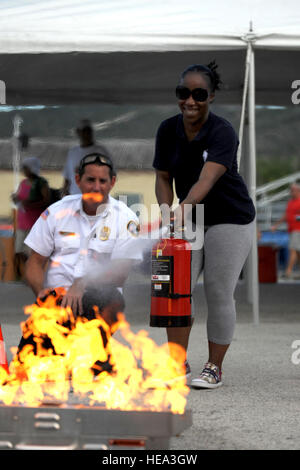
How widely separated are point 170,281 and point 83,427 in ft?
4.59

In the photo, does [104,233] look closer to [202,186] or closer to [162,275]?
[162,275]

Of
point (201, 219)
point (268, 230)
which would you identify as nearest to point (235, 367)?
point (201, 219)

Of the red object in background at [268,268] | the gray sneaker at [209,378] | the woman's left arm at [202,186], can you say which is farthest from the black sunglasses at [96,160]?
the red object in background at [268,268]

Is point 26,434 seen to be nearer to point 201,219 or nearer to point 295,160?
point 201,219

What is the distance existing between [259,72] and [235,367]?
429cm

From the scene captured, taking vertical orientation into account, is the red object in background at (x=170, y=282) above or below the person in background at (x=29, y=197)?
below

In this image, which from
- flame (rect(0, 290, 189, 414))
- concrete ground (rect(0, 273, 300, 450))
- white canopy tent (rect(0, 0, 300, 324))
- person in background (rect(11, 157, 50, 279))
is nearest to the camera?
concrete ground (rect(0, 273, 300, 450))

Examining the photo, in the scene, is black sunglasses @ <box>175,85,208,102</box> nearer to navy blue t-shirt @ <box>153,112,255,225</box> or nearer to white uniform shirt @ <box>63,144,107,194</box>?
navy blue t-shirt @ <box>153,112,255,225</box>

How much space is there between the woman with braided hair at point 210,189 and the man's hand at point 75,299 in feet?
1.76

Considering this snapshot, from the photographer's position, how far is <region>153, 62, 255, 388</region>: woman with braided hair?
3916mm

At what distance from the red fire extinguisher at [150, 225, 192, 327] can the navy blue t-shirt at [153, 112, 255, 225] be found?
1.27 feet

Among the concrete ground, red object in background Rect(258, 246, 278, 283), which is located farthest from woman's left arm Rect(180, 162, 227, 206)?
red object in background Rect(258, 246, 278, 283)

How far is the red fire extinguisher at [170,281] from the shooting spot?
371 cm

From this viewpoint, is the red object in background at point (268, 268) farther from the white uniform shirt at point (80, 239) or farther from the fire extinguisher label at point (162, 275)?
the fire extinguisher label at point (162, 275)
